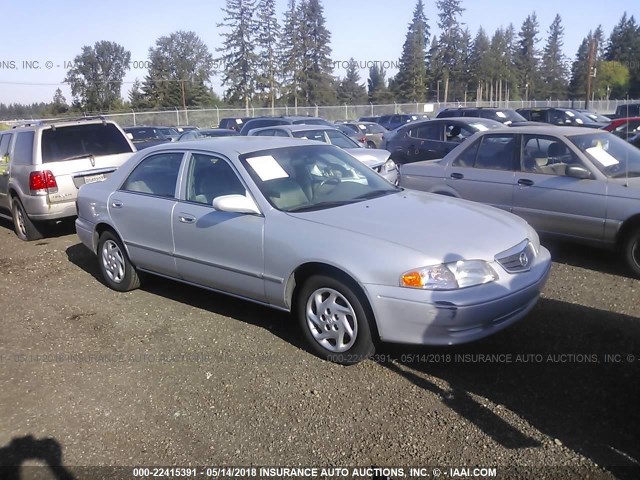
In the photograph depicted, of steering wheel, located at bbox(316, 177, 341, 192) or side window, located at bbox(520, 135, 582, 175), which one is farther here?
side window, located at bbox(520, 135, 582, 175)

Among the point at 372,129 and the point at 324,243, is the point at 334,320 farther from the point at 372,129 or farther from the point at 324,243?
the point at 372,129

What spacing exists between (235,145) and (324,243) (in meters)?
1.61

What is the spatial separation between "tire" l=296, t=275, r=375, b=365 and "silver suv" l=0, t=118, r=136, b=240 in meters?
5.49

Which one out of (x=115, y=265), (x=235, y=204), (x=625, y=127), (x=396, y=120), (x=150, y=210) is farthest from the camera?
(x=396, y=120)

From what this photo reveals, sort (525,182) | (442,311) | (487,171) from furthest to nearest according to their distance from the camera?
(487,171) → (525,182) → (442,311)

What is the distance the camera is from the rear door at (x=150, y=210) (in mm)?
5152

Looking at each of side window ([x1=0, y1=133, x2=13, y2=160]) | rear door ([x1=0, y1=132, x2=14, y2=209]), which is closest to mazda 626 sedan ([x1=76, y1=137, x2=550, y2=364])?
rear door ([x1=0, y1=132, x2=14, y2=209])

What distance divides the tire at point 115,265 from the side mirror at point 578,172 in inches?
187

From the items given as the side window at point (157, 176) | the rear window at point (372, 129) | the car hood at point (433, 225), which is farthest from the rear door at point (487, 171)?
the rear window at point (372, 129)

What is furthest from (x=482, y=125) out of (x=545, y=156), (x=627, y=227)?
(x=627, y=227)

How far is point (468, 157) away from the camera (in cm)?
726

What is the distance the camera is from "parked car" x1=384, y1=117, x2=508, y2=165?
39.4 feet

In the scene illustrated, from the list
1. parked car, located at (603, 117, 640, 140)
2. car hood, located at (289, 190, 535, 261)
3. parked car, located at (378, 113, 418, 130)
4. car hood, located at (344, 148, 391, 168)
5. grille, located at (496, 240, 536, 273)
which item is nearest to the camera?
car hood, located at (289, 190, 535, 261)

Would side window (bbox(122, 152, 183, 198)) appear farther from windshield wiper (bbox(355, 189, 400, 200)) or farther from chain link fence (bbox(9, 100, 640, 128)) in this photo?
chain link fence (bbox(9, 100, 640, 128))
